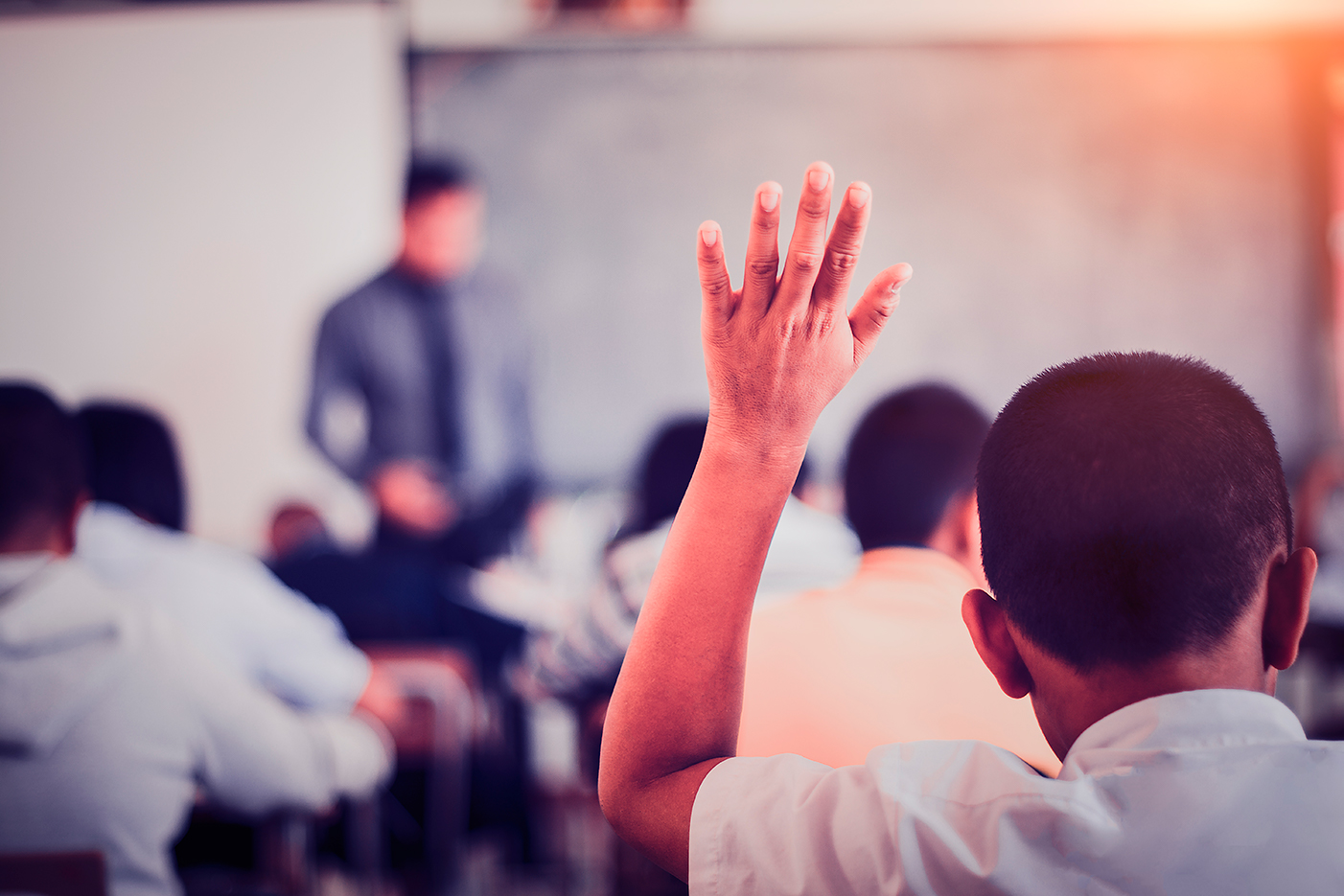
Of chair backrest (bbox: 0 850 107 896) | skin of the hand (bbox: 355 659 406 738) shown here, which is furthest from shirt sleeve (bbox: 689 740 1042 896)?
skin of the hand (bbox: 355 659 406 738)

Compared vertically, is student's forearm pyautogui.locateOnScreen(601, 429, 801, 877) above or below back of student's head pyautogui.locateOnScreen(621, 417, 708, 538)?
above

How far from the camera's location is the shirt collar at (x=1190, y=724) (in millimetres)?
492

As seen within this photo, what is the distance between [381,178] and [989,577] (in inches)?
116

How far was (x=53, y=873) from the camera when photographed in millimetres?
957

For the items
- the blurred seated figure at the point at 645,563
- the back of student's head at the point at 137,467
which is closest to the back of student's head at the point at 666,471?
the blurred seated figure at the point at 645,563

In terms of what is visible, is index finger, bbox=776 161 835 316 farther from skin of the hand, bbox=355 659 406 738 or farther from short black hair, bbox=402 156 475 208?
short black hair, bbox=402 156 475 208

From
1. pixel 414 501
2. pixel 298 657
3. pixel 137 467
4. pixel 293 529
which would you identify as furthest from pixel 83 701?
pixel 293 529

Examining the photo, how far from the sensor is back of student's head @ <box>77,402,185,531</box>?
162 cm

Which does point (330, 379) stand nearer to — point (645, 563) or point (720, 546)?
point (645, 563)

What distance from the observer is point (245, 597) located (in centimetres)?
152

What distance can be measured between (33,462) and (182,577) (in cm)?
39

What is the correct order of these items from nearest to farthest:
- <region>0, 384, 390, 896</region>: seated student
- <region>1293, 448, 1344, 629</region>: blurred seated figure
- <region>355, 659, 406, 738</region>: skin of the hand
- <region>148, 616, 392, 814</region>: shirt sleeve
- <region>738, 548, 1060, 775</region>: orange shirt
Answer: <region>738, 548, 1060, 775</region>: orange shirt
<region>0, 384, 390, 896</region>: seated student
<region>148, 616, 392, 814</region>: shirt sleeve
<region>355, 659, 406, 738</region>: skin of the hand
<region>1293, 448, 1344, 629</region>: blurred seated figure

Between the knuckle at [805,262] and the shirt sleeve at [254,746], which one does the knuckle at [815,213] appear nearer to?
the knuckle at [805,262]

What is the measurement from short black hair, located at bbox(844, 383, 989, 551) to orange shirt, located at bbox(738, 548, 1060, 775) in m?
0.14
